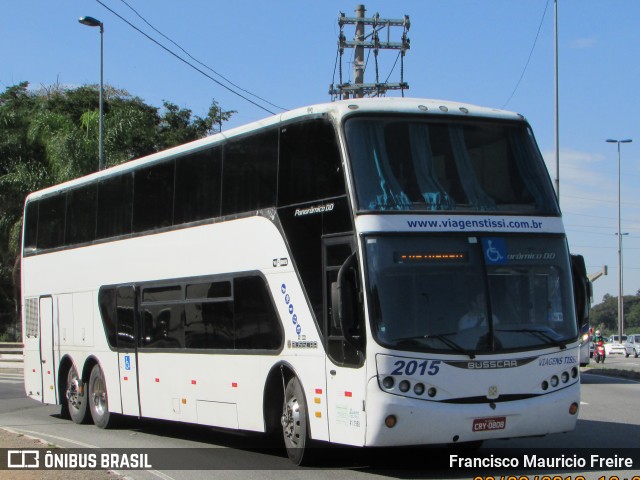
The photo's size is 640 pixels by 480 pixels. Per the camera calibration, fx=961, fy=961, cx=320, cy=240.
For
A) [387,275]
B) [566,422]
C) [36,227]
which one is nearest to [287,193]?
[387,275]

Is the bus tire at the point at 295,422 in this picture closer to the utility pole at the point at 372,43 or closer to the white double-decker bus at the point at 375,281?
the white double-decker bus at the point at 375,281

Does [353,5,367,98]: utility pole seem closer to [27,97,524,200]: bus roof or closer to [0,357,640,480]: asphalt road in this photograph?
[0,357,640,480]: asphalt road

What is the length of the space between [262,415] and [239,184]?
3.13 m

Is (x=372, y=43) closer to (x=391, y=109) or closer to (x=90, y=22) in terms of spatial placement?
(x=90, y=22)

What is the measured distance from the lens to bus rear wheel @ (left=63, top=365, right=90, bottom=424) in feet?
Answer: 58.9

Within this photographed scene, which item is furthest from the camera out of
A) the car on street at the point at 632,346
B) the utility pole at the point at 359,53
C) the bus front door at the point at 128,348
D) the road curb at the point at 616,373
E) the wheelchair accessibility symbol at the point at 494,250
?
the car on street at the point at 632,346

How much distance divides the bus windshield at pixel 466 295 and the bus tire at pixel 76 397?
9489 millimetres

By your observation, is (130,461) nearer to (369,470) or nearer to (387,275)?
(369,470)

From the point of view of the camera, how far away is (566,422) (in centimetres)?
1070

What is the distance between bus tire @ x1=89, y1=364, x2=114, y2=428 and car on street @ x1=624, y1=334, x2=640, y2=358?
156 ft

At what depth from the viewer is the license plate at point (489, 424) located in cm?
1010

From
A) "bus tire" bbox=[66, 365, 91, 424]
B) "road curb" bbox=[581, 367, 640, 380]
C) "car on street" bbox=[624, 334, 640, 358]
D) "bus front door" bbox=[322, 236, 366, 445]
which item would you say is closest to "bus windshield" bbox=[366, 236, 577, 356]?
"bus front door" bbox=[322, 236, 366, 445]

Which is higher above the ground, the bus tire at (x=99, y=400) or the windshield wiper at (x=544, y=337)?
the windshield wiper at (x=544, y=337)

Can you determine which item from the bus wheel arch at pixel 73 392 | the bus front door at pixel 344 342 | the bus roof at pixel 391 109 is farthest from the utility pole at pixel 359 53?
the bus front door at pixel 344 342
